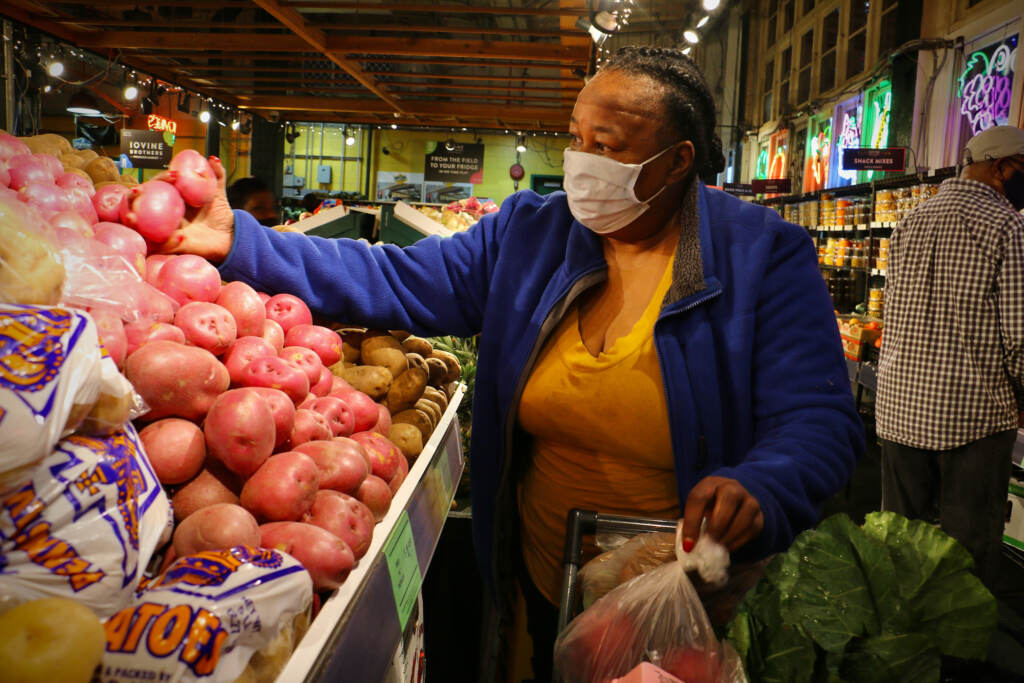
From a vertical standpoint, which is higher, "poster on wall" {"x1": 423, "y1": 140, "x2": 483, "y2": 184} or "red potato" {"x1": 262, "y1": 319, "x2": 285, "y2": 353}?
"poster on wall" {"x1": 423, "y1": 140, "x2": 483, "y2": 184}

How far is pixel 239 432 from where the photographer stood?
1.18m

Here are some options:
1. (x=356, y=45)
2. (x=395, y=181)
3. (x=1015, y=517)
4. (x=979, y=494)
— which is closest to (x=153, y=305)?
(x=979, y=494)

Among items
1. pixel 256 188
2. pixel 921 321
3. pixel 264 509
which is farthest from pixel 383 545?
pixel 256 188

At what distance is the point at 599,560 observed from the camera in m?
1.32

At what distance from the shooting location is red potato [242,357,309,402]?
1385 mm

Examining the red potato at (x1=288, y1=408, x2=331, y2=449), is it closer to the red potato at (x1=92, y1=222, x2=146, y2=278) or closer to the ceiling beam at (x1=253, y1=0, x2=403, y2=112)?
the red potato at (x1=92, y1=222, x2=146, y2=278)

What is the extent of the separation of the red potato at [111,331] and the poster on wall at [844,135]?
11.4m

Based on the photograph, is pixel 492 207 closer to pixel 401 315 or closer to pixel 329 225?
pixel 329 225

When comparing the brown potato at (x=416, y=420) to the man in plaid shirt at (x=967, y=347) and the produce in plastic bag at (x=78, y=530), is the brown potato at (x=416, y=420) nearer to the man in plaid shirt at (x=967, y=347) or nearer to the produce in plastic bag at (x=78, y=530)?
the produce in plastic bag at (x=78, y=530)

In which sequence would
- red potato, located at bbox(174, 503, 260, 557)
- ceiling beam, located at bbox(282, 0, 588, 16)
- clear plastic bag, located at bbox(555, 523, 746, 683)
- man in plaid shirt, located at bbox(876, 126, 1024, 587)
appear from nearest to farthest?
1. red potato, located at bbox(174, 503, 260, 557)
2. clear plastic bag, located at bbox(555, 523, 746, 683)
3. man in plaid shirt, located at bbox(876, 126, 1024, 587)
4. ceiling beam, located at bbox(282, 0, 588, 16)

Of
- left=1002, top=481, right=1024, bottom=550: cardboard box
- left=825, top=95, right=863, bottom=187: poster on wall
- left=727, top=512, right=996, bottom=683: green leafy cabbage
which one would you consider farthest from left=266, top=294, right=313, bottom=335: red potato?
left=825, top=95, right=863, bottom=187: poster on wall

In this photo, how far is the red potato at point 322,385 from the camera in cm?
161

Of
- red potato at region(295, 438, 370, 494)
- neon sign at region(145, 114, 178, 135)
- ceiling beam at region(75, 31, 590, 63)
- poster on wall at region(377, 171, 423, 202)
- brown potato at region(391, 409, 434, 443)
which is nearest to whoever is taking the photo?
red potato at region(295, 438, 370, 494)

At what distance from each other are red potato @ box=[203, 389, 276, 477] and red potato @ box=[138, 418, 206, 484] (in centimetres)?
3
